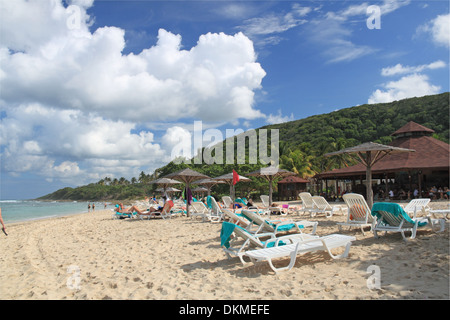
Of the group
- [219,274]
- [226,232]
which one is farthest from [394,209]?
[219,274]

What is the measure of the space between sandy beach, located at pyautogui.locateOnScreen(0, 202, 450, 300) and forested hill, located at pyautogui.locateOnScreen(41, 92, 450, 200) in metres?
22.1

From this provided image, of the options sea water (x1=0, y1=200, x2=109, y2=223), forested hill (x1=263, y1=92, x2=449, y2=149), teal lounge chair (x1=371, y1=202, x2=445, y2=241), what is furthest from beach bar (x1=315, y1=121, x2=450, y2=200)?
sea water (x1=0, y1=200, x2=109, y2=223)

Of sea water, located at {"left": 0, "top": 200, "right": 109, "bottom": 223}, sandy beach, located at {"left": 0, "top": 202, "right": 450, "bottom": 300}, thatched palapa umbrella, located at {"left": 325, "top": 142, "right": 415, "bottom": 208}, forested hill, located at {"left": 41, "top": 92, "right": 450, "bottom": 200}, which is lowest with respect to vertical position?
sea water, located at {"left": 0, "top": 200, "right": 109, "bottom": 223}

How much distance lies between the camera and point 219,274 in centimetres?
431

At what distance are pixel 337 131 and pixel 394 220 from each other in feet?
163

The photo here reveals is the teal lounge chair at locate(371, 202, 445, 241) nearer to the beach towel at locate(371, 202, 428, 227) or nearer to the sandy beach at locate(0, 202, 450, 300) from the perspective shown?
the beach towel at locate(371, 202, 428, 227)

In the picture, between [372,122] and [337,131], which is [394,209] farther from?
[372,122]

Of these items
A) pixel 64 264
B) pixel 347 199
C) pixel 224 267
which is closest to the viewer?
pixel 224 267

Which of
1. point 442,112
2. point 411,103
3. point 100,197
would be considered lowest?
point 100,197

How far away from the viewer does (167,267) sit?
4.79 metres

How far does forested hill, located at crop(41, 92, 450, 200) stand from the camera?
3306cm
